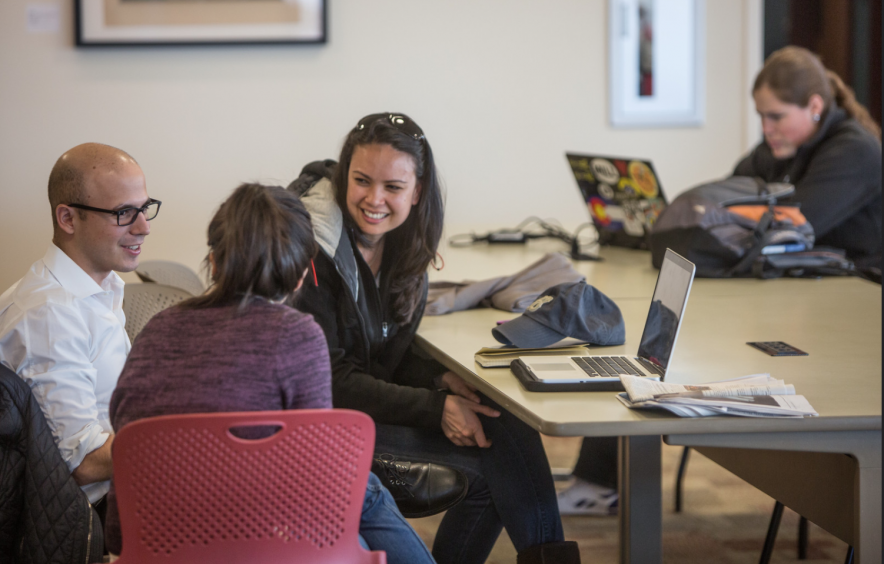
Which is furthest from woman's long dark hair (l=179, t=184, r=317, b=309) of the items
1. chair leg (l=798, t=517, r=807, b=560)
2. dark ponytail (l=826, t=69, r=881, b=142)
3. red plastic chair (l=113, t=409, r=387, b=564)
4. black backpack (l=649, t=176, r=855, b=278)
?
dark ponytail (l=826, t=69, r=881, b=142)

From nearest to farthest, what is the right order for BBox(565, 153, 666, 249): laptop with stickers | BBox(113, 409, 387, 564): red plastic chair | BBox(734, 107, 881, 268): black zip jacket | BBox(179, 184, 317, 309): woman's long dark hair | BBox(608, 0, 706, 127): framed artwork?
BBox(113, 409, 387, 564): red plastic chair, BBox(179, 184, 317, 309): woman's long dark hair, BBox(734, 107, 881, 268): black zip jacket, BBox(565, 153, 666, 249): laptop with stickers, BBox(608, 0, 706, 127): framed artwork

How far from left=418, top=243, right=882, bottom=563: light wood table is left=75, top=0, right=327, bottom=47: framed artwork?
1736mm

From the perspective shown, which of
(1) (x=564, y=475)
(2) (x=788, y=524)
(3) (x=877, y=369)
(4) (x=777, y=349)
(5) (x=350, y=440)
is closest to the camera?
(5) (x=350, y=440)

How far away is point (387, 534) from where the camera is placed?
125cm

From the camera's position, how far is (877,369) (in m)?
1.37

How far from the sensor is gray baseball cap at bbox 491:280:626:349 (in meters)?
1.49

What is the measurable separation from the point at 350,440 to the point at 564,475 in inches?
69.3

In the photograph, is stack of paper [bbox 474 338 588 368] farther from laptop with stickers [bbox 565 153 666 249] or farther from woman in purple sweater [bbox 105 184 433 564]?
laptop with stickers [bbox 565 153 666 249]

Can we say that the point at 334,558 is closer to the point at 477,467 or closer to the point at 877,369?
the point at 477,467

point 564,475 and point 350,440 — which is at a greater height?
point 350,440

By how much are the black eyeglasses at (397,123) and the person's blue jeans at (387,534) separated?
735mm

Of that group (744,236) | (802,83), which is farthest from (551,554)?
(802,83)

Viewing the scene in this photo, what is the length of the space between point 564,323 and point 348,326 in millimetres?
426

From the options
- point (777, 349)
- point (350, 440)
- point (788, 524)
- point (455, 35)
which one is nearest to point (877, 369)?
point (777, 349)
